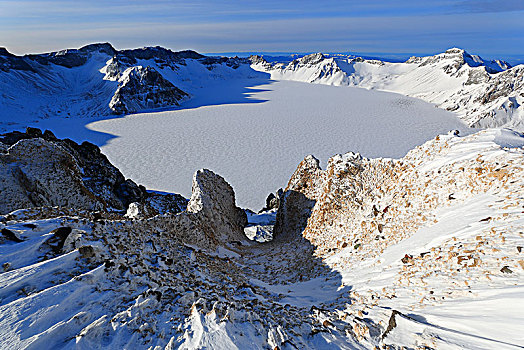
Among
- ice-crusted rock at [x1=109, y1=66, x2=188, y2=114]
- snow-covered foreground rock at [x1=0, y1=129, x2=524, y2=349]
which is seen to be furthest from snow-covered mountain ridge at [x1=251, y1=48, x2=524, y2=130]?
ice-crusted rock at [x1=109, y1=66, x2=188, y2=114]

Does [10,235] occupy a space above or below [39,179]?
below

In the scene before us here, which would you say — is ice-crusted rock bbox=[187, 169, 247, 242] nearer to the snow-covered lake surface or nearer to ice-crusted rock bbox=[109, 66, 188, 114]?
the snow-covered lake surface

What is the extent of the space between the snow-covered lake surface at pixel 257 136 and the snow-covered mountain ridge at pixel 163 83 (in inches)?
292

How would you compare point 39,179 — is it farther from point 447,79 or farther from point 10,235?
point 447,79

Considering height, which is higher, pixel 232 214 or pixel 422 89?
pixel 422 89

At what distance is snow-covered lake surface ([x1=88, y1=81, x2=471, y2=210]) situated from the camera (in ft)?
113

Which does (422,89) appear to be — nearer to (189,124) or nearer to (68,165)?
(189,124)

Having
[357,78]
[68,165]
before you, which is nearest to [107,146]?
[68,165]

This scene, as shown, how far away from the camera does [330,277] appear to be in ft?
26.8

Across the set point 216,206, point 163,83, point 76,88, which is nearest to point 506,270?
point 216,206

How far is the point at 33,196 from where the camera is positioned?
Result: 11406mm

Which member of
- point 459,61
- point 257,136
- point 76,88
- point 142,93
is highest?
point 459,61

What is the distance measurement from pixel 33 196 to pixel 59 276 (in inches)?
342

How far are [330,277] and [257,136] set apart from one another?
1805 inches
